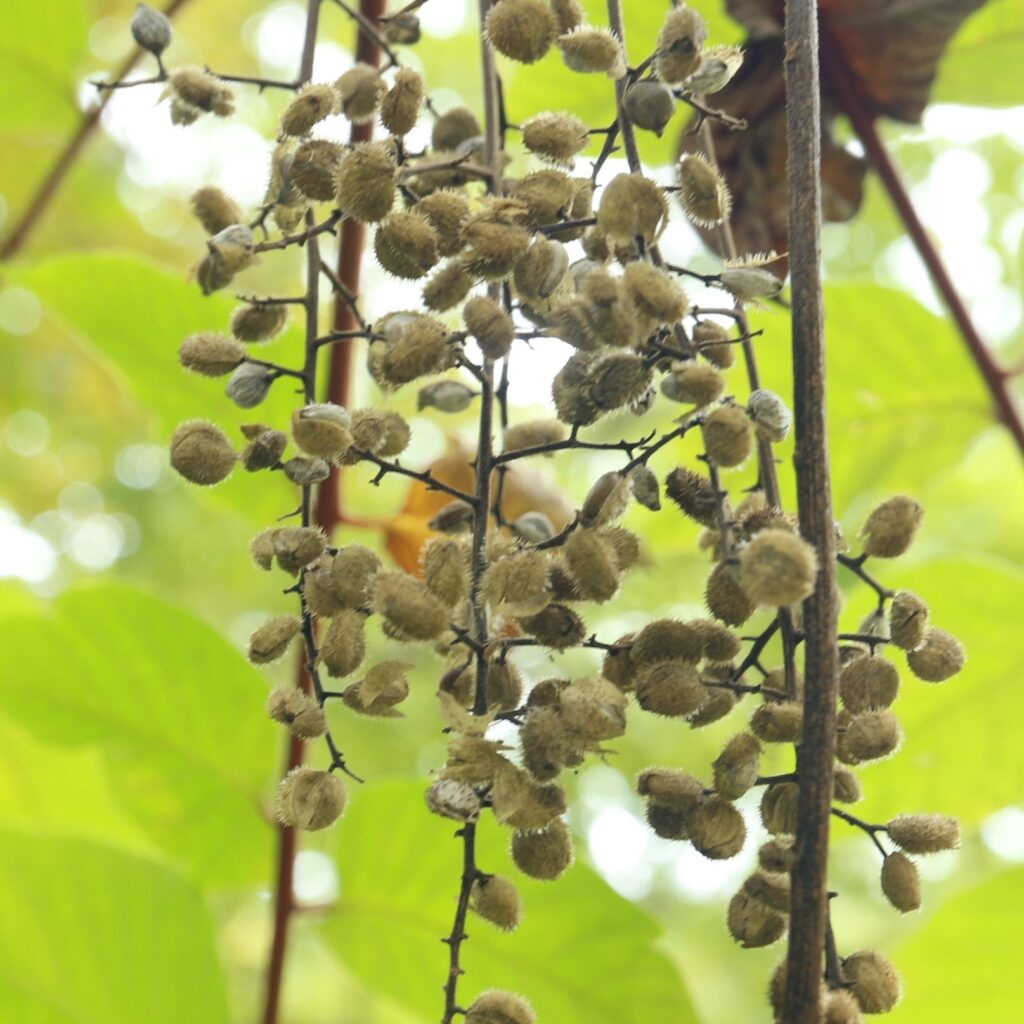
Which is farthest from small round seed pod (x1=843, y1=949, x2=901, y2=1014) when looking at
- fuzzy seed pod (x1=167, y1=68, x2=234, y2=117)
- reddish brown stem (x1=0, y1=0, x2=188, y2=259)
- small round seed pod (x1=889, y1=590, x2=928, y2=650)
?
reddish brown stem (x1=0, y1=0, x2=188, y2=259)

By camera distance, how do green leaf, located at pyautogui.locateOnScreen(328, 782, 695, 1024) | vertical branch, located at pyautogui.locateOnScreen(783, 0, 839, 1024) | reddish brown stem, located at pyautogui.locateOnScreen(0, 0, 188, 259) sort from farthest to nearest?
reddish brown stem, located at pyautogui.locateOnScreen(0, 0, 188, 259) < green leaf, located at pyautogui.locateOnScreen(328, 782, 695, 1024) < vertical branch, located at pyautogui.locateOnScreen(783, 0, 839, 1024)

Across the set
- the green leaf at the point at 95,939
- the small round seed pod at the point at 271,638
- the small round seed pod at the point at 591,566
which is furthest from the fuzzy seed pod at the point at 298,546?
the green leaf at the point at 95,939

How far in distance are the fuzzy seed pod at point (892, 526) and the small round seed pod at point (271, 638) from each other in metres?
0.28

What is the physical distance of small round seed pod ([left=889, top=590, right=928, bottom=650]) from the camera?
58 cm

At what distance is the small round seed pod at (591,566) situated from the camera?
54 centimetres

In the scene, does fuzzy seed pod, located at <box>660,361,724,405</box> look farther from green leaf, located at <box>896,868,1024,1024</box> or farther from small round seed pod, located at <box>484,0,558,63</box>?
A: green leaf, located at <box>896,868,1024,1024</box>

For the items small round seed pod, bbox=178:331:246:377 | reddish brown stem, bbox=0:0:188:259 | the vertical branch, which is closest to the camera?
the vertical branch

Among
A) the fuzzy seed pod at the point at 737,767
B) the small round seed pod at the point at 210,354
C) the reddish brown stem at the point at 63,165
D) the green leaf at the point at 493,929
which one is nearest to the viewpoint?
the fuzzy seed pod at the point at 737,767

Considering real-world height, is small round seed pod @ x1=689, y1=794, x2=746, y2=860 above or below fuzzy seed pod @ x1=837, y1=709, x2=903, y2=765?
below

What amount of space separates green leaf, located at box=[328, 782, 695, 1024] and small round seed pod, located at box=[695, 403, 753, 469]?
1.67ft

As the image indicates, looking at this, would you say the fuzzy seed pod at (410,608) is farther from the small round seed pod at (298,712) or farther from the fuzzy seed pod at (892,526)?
the fuzzy seed pod at (892,526)

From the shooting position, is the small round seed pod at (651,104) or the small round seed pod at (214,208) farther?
the small round seed pod at (214,208)

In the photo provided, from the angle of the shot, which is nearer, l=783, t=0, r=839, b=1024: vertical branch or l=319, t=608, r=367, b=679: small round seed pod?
l=783, t=0, r=839, b=1024: vertical branch

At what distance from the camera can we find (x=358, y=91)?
2.25 ft
